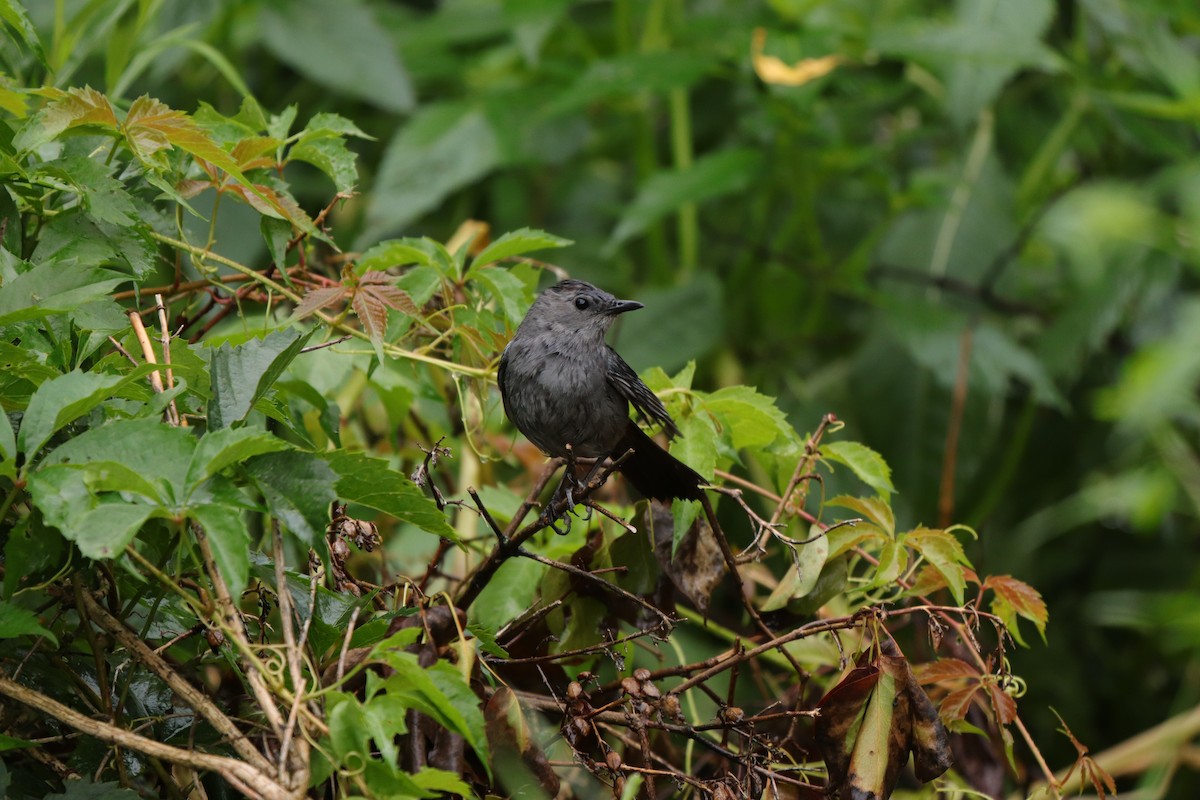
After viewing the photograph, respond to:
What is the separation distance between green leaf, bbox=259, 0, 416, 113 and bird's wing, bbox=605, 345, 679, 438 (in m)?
1.88

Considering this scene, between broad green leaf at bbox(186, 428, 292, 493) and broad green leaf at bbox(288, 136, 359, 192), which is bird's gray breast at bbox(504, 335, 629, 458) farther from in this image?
broad green leaf at bbox(186, 428, 292, 493)

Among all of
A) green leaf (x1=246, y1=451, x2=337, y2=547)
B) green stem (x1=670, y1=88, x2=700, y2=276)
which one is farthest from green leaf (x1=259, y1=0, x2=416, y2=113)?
green leaf (x1=246, y1=451, x2=337, y2=547)

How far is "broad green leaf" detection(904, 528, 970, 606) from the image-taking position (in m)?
1.51

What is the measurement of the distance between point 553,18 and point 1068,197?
1687 mm

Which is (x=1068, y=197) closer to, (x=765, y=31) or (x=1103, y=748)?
(x=765, y=31)

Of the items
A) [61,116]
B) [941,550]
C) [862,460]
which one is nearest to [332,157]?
[61,116]

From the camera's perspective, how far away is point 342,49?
357 centimetres

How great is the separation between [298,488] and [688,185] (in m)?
2.10

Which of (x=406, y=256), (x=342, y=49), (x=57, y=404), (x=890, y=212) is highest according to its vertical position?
(x=57, y=404)

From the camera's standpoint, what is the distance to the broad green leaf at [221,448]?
1117 millimetres

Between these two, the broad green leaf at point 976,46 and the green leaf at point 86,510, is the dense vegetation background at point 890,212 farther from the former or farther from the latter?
the green leaf at point 86,510

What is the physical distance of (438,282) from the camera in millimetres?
1786

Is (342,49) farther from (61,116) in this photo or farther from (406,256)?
(61,116)

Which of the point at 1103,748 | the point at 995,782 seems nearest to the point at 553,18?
the point at 995,782
